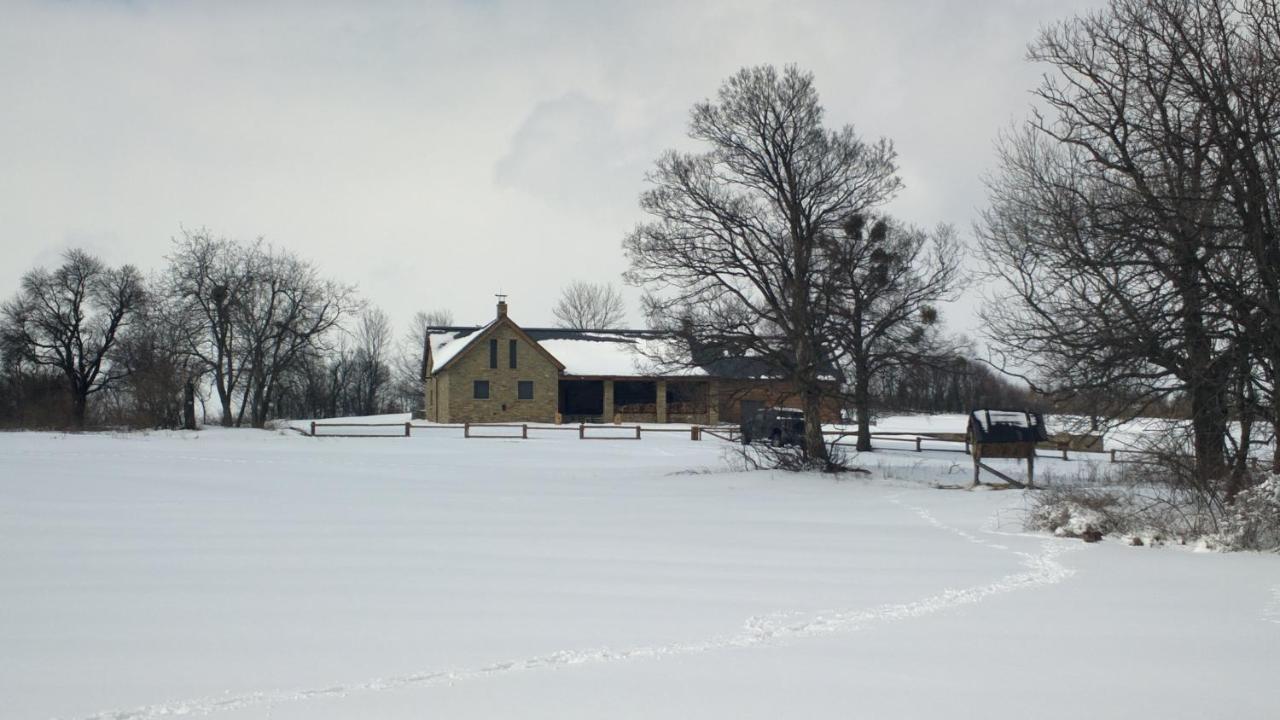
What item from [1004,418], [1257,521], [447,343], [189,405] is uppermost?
[447,343]

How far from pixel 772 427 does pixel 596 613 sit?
15.8 meters

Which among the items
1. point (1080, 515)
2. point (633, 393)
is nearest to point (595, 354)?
point (633, 393)

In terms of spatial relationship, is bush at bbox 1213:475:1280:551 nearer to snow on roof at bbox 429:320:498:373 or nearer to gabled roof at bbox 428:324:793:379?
gabled roof at bbox 428:324:793:379

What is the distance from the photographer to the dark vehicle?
23625mm

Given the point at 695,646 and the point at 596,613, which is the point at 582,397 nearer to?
the point at 596,613

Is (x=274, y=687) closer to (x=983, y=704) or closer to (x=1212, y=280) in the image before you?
(x=983, y=704)

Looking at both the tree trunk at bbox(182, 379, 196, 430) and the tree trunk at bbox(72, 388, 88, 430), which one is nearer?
the tree trunk at bbox(182, 379, 196, 430)

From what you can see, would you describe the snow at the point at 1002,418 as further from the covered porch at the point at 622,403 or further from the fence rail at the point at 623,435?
the covered porch at the point at 622,403

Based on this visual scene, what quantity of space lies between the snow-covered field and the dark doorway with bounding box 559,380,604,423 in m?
37.0

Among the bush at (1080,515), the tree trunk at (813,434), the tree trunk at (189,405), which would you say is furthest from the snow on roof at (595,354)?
the bush at (1080,515)

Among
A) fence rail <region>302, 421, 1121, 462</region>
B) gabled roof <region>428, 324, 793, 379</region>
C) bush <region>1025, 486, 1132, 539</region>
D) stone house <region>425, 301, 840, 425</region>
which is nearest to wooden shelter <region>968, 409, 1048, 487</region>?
bush <region>1025, 486, 1132, 539</region>

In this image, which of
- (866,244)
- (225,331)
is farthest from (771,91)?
(225,331)

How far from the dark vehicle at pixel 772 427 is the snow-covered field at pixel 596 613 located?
6408 millimetres

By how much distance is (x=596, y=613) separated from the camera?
859cm
